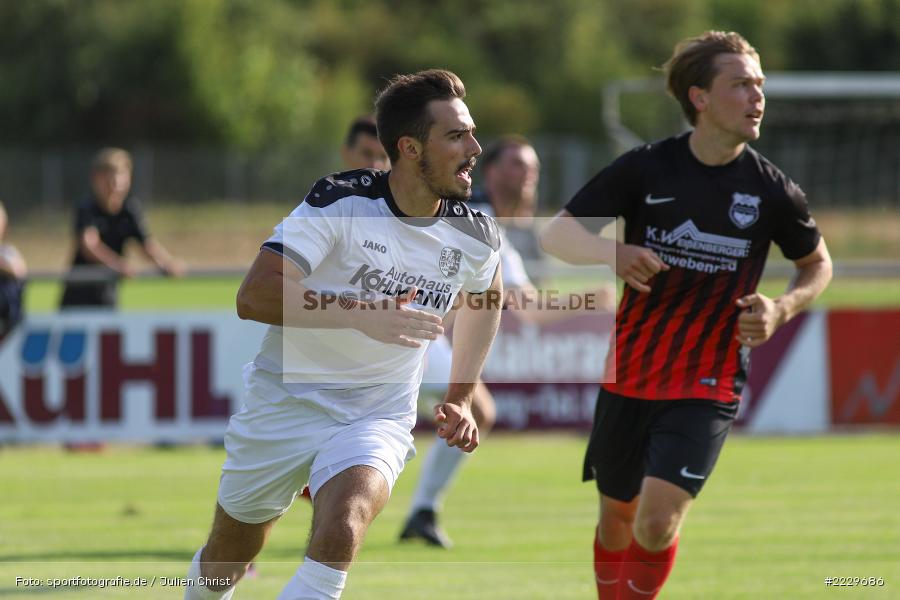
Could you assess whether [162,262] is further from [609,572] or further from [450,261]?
[450,261]

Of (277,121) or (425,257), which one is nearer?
(425,257)

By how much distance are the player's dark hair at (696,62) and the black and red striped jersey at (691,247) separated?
292mm

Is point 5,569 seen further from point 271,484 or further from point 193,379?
point 193,379

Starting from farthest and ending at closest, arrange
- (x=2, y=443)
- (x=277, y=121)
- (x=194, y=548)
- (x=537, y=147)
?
(x=277, y=121) → (x=537, y=147) → (x=2, y=443) → (x=194, y=548)

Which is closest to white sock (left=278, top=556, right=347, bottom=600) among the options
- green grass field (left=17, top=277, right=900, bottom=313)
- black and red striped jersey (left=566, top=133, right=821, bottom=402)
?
black and red striped jersey (left=566, top=133, right=821, bottom=402)

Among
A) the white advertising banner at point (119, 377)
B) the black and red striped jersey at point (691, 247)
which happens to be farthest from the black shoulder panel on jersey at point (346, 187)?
the white advertising banner at point (119, 377)

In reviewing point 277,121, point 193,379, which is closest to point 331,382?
point 193,379

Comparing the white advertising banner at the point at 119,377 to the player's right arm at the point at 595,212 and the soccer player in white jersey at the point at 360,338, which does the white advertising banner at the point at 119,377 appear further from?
the soccer player in white jersey at the point at 360,338

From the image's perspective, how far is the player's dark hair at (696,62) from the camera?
6.03 metres

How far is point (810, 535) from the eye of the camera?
27.7ft

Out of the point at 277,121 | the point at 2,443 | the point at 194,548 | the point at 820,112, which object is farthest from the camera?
the point at 277,121

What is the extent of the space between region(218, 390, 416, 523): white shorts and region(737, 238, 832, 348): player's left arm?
1.55m

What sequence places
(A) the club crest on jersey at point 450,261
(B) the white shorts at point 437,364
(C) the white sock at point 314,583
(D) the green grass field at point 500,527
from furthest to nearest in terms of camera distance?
1. (B) the white shorts at point 437,364
2. (D) the green grass field at point 500,527
3. (A) the club crest on jersey at point 450,261
4. (C) the white sock at point 314,583

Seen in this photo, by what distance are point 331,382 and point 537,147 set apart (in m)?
36.9
